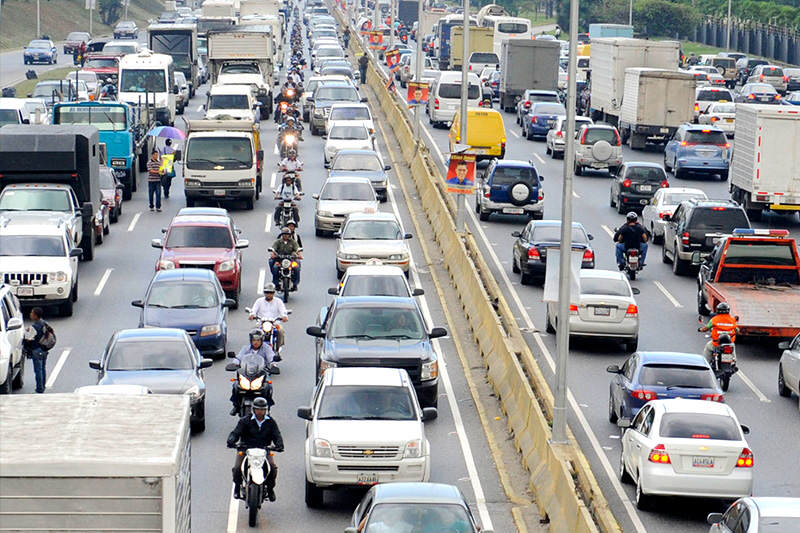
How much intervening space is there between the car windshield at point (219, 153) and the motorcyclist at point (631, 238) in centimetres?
1185

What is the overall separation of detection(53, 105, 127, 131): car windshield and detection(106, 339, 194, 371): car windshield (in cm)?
2289

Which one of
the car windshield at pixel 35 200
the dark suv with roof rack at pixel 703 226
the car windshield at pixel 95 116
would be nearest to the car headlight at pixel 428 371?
the dark suv with roof rack at pixel 703 226

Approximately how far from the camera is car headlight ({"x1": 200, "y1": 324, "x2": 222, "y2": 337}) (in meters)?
27.5

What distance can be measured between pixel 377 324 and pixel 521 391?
2.60 m

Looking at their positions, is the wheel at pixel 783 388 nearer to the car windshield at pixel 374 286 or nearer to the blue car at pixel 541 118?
the car windshield at pixel 374 286

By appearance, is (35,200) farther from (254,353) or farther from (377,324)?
(254,353)

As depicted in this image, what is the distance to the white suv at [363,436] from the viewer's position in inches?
769

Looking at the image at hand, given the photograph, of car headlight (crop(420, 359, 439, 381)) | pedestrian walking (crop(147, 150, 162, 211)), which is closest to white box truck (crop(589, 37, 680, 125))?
pedestrian walking (crop(147, 150, 162, 211))

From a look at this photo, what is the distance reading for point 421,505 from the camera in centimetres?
Result: 1571

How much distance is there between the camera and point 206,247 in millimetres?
33156

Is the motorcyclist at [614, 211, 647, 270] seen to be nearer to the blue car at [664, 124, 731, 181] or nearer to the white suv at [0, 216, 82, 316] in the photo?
the white suv at [0, 216, 82, 316]

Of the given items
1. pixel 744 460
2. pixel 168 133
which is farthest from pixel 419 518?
pixel 168 133

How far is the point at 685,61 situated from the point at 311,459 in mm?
90967

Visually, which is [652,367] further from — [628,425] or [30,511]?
[30,511]
